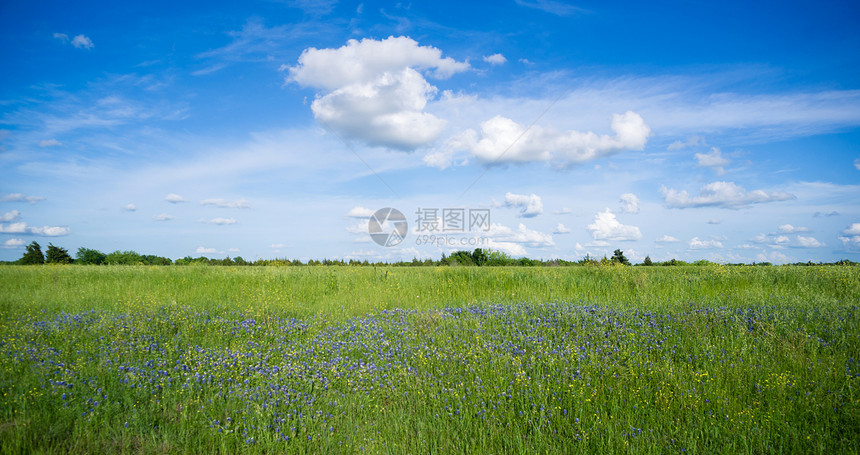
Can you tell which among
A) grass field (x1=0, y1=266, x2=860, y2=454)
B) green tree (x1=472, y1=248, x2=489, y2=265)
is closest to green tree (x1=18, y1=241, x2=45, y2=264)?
grass field (x1=0, y1=266, x2=860, y2=454)

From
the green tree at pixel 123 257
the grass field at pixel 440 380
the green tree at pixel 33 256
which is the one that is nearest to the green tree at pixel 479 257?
the grass field at pixel 440 380

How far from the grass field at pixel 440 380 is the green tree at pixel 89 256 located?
32041 mm

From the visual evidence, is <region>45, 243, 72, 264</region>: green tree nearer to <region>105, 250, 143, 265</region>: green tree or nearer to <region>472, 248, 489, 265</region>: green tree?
<region>105, 250, 143, 265</region>: green tree

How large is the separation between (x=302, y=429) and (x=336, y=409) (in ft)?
1.64

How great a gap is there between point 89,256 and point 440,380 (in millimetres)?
42755

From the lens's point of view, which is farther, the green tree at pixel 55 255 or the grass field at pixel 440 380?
the green tree at pixel 55 255

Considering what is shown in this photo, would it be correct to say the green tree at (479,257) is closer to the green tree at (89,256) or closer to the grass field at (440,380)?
the grass field at (440,380)

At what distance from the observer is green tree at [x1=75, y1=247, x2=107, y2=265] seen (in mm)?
34625

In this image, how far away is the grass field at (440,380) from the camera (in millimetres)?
4281

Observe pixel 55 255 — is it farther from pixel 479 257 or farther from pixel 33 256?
pixel 479 257

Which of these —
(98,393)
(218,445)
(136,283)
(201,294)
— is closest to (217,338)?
(98,393)

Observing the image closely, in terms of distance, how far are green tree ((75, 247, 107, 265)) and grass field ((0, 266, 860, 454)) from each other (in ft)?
105

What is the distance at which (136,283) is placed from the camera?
1497 cm

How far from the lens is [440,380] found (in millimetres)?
5406
